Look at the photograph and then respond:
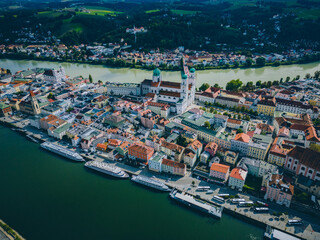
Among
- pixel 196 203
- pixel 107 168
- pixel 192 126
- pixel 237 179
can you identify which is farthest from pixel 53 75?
pixel 237 179

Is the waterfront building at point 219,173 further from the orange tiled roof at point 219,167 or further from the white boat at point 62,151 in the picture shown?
the white boat at point 62,151

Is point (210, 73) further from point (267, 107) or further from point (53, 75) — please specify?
point (53, 75)

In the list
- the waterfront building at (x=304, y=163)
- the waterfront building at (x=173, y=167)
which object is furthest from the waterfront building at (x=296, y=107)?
A: the waterfront building at (x=173, y=167)

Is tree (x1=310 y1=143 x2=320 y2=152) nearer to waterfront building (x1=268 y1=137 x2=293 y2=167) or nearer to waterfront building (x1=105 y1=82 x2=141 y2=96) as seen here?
waterfront building (x1=268 y1=137 x2=293 y2=167)

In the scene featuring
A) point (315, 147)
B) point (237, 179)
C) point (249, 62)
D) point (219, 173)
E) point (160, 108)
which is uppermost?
point (249, 62)

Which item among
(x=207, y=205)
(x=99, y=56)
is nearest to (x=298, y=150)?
(x=207, y=205)

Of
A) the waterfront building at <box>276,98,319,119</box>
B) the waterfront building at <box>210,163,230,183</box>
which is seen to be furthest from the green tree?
the waterfront building at <box>210,163,230,183</box>
